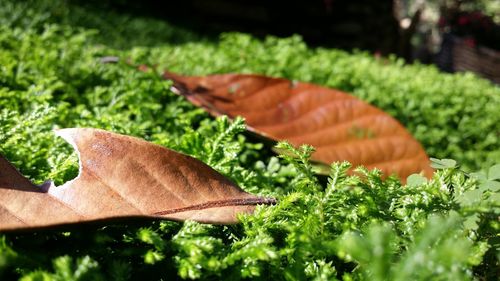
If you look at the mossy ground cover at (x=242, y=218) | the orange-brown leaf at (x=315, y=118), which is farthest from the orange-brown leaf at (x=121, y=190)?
the orange-brown leaf at (x=315, y=118)

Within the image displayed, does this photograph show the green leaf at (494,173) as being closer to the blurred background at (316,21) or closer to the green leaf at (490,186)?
the green leaf at (490,186)

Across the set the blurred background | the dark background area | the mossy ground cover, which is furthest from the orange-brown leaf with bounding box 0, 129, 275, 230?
the dark background area

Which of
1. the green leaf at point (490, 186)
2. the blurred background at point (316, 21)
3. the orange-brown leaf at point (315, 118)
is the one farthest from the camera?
the blurred background at point (316, 21)

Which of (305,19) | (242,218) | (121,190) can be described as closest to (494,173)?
(242,218)

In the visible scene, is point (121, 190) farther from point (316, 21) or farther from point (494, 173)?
point (316, 21)

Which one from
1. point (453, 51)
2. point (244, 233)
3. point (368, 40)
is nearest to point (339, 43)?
point (368, 40)

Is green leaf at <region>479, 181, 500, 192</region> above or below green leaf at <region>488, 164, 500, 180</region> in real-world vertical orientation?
below

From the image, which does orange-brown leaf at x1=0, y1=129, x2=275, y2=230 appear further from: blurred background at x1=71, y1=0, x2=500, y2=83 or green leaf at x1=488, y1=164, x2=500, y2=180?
blurred background at x1=71, y1=0, x2=500, y2=83
